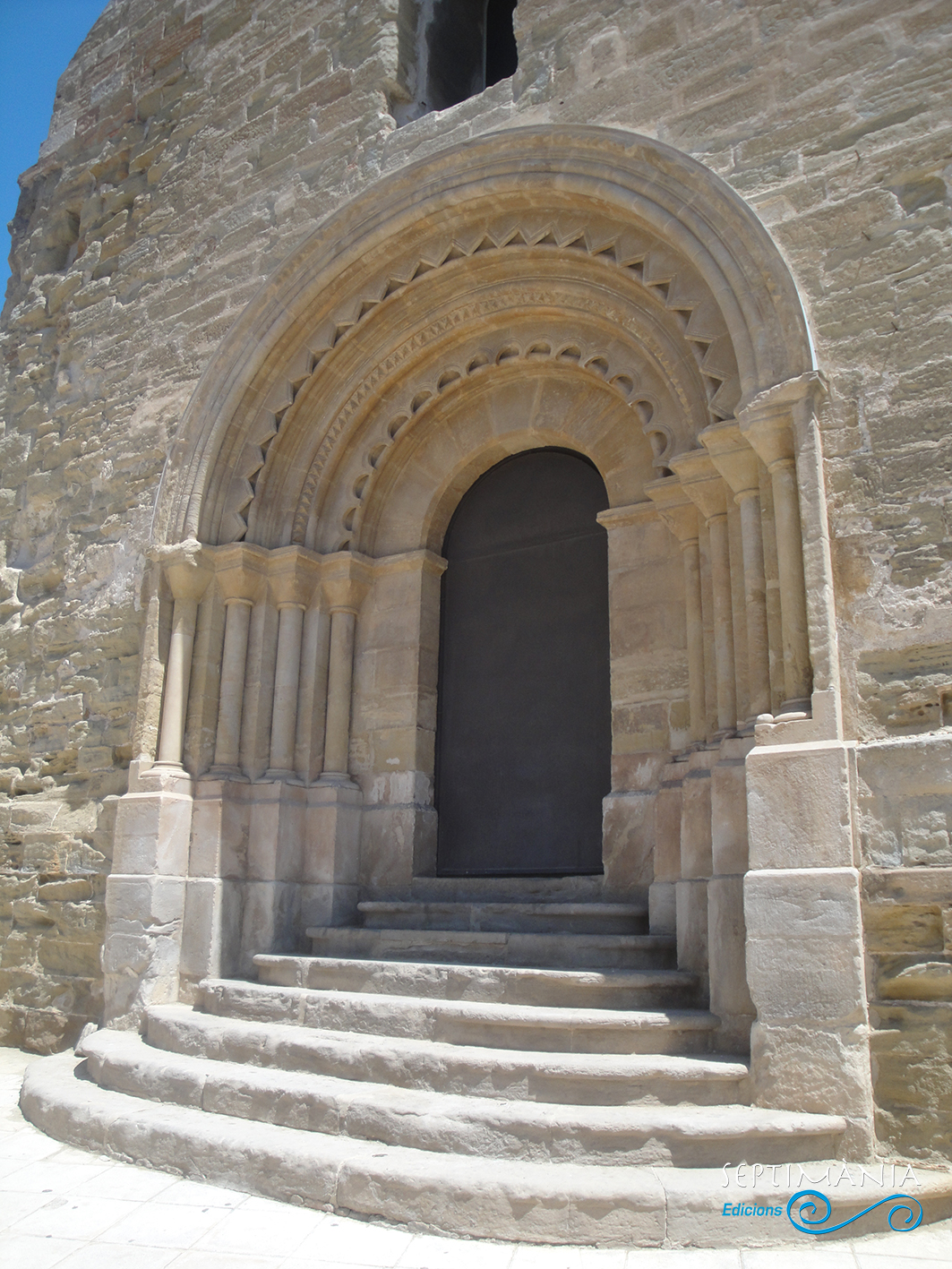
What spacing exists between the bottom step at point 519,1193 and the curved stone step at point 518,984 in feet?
2.63

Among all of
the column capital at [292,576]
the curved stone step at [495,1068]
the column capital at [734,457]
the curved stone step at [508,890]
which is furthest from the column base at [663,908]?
the column capital at [292,576]

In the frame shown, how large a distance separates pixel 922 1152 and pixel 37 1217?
2704 mm

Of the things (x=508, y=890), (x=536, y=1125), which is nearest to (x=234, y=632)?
(x=508, y=890)

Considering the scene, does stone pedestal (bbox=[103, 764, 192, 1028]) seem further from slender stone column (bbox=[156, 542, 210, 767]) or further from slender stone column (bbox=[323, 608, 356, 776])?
slender stone column (bbox=[323, 608, 356, 776])

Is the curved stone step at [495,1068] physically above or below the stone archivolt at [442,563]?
below

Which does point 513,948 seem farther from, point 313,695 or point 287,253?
point 287,253

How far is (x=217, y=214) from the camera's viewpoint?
6172mm

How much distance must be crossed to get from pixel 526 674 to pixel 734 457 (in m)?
1.84

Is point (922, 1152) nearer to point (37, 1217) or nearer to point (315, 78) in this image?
point (37, 1217)

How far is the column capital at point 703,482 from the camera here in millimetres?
4238

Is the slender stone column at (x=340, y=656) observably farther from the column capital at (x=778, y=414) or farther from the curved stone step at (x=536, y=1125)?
the column capital at (x=778, y=414)

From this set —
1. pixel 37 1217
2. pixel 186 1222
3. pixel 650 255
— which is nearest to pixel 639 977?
pixel 186 1222

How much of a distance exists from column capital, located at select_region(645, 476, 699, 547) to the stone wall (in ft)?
2.97

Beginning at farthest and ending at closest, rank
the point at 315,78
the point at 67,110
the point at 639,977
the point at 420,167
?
the point at 67,110
the point at 315,78
the point at 420,167
the point at 639,977
